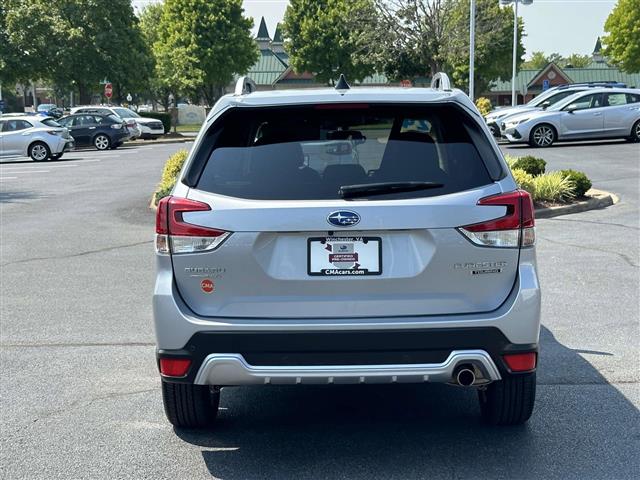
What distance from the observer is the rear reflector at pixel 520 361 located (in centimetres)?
421

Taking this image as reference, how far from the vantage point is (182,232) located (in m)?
4.19

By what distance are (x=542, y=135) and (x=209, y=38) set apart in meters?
51.2

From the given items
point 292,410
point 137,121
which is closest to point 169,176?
point 292,410

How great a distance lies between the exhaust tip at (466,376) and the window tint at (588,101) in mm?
23775

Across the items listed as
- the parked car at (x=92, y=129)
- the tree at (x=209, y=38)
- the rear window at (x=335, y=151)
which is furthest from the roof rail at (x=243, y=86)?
the tree at (x=209, y=38)

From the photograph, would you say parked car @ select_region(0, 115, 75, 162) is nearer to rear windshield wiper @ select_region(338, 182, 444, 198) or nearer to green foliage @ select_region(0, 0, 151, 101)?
green foliage @ select_region(0, 0, 151, 101)

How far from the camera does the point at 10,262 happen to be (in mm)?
10773

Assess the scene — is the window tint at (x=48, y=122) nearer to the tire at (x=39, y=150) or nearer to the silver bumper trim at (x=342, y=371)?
the tire at (x=39, y=150)

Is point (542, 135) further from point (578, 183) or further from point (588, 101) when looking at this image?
point (578, 183)

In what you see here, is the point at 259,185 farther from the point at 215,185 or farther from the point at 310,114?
the point at 310,114

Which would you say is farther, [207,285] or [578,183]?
[578,183]

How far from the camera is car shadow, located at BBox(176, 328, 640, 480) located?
4.36 metres

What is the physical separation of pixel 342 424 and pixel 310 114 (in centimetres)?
181

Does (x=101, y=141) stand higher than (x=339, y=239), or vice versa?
(x=339, y=239)
